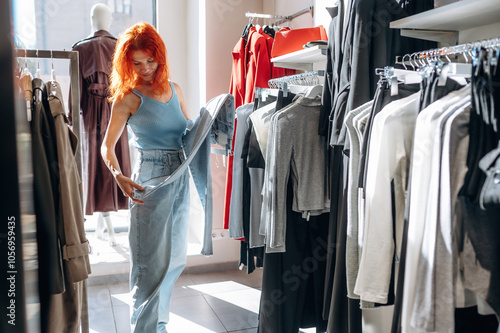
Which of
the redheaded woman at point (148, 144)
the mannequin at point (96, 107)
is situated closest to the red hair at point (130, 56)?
the redheaded woman at point (148, 144)

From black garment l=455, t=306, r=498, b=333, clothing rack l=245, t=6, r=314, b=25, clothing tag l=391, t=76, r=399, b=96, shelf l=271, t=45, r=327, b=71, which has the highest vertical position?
clothing rack l=245, t=6, r=314, b=25

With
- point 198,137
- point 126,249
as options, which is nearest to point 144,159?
point 198,137

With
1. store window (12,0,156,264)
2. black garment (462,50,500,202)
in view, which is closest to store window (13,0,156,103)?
store window (12,0,156,264)

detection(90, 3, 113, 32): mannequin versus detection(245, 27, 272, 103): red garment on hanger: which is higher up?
detection(90, 3, 113, 32): mannequin

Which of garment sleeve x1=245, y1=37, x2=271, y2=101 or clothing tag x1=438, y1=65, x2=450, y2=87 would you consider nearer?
clothing tag x1=438, y1=65, x2=450, y2=87

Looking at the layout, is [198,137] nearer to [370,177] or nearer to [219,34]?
[370,177]

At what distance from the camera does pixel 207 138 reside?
2.15 meters

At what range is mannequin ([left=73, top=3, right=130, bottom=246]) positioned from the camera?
3059 millimetres

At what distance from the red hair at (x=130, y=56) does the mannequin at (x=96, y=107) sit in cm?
116

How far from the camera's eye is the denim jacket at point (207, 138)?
202 cm

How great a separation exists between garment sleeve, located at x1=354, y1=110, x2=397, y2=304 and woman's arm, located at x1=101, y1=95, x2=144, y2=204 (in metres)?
1.02

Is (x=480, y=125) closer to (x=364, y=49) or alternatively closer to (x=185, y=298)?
(x=364, y=49)

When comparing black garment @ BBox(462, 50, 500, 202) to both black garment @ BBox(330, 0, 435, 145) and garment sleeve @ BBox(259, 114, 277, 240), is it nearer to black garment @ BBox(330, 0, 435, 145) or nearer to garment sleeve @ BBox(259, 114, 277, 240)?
black garment @ BBox(330, 0, 435, 145)

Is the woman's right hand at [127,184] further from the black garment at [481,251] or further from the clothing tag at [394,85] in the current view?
the black garment at [481,251]
